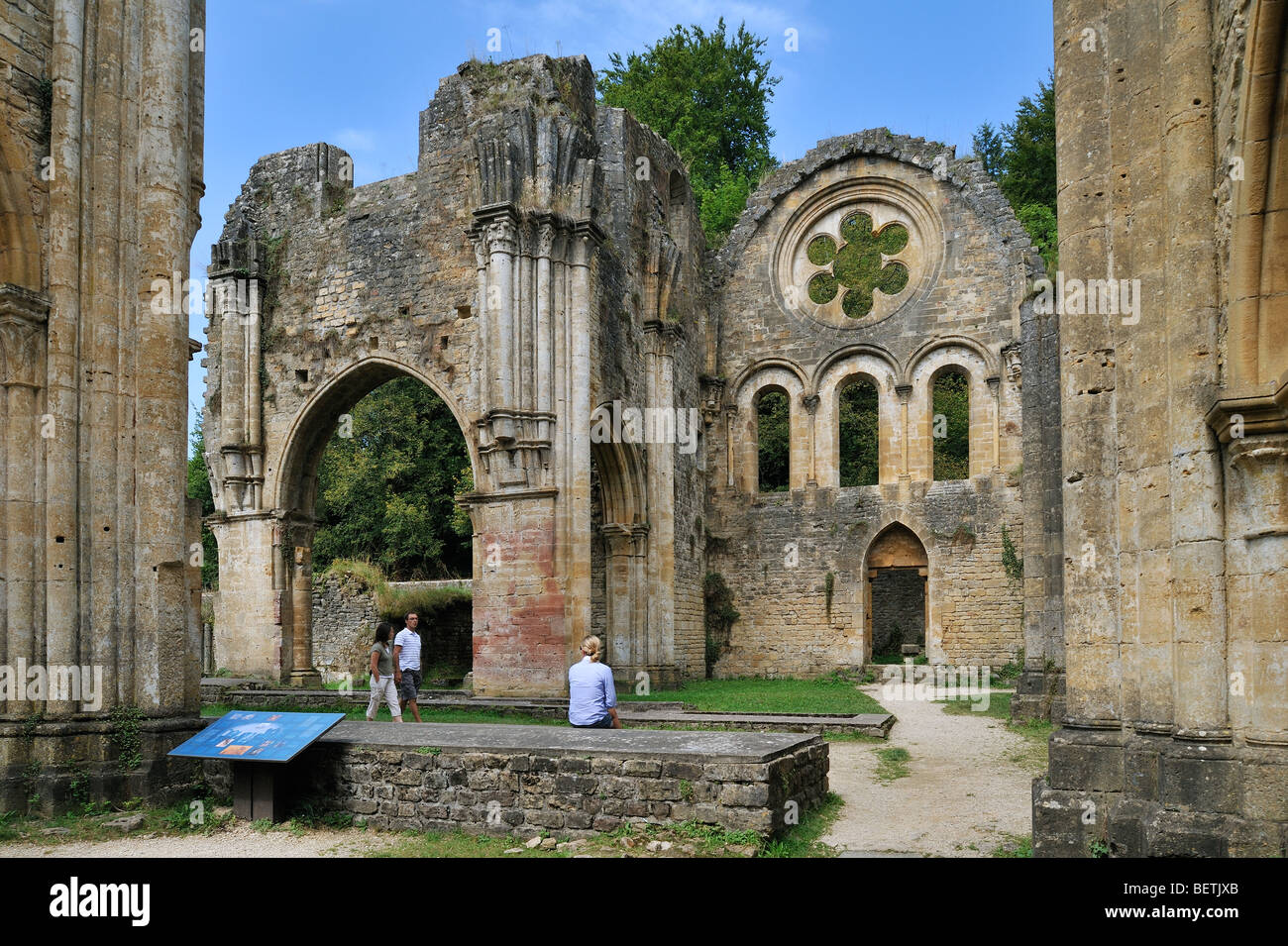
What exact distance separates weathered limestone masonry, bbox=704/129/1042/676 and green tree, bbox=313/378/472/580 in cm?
1000

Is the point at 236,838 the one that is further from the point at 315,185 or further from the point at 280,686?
the point at 315,185

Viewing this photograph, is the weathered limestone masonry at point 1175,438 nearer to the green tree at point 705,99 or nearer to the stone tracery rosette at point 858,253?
the stone tracery rosette at point 858,253

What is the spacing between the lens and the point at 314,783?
8.24 meters

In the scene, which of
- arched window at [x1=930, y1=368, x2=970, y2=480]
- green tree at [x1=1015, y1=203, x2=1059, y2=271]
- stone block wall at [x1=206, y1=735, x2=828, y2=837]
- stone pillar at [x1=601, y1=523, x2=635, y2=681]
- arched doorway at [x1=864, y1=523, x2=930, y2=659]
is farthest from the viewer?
arched window at [x1=930, y1=368, x2=970, y2=480]

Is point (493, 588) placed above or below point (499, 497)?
below

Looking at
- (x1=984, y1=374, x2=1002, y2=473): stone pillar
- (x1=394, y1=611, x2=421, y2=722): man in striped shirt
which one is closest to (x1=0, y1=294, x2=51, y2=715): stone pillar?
(x1=394, y1=611, x2=421, y2=722): man in striped shirt

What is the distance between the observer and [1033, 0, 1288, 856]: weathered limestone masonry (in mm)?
5387

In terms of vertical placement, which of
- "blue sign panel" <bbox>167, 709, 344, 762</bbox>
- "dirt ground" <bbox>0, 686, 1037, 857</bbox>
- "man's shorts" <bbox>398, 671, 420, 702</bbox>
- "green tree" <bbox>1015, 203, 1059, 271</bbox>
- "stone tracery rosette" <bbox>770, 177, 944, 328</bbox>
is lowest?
"dirt ground" <bbox>0, 686, 1037, 857</bbox>

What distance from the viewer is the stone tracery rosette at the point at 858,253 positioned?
22781mm

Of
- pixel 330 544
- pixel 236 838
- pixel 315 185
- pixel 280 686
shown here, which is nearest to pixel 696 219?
pixel 315 185

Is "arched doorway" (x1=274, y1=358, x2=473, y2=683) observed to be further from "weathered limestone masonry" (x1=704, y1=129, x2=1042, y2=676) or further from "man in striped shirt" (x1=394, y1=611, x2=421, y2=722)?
"man in striped shirt" (x1=394, y1=611, x2=421, y2=722)

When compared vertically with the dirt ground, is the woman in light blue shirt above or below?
above

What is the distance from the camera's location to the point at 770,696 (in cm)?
1712

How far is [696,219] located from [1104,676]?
18.9 meters
